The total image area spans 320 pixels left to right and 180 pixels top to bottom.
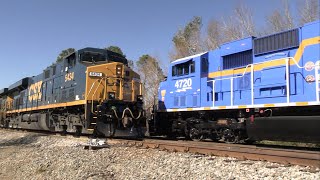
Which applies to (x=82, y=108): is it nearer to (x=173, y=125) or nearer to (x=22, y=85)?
(x=173, y=125)

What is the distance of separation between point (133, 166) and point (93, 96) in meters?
6.01

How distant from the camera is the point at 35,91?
19891mm

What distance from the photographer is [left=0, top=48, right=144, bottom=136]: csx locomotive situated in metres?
12.7

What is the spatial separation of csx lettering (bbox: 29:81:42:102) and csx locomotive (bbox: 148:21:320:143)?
8131 millimetres

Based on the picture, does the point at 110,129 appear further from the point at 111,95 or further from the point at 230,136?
the point at 230,136

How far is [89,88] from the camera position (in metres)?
13.0

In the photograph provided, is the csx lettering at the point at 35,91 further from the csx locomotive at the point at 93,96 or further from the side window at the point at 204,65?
the side window at the point at 204,65

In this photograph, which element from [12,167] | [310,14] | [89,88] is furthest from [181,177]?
[310,14]

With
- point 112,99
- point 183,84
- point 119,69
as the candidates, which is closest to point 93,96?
point 112,99

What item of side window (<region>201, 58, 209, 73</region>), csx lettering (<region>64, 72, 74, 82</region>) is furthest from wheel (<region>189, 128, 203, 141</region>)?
csx lettering (<region>64, 72, 74, 82</region>)

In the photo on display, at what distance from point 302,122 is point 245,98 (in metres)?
2.54

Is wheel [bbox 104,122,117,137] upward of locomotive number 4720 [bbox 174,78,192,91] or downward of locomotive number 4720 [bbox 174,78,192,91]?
downward

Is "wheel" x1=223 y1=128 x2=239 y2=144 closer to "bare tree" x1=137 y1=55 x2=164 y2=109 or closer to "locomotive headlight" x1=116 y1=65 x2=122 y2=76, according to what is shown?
"locomotive headlight" x1=116 y1=65 x2=122 y2=76

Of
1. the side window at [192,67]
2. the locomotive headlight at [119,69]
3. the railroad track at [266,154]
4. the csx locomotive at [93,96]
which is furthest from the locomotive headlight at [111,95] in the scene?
the railroad track at [266,154]
